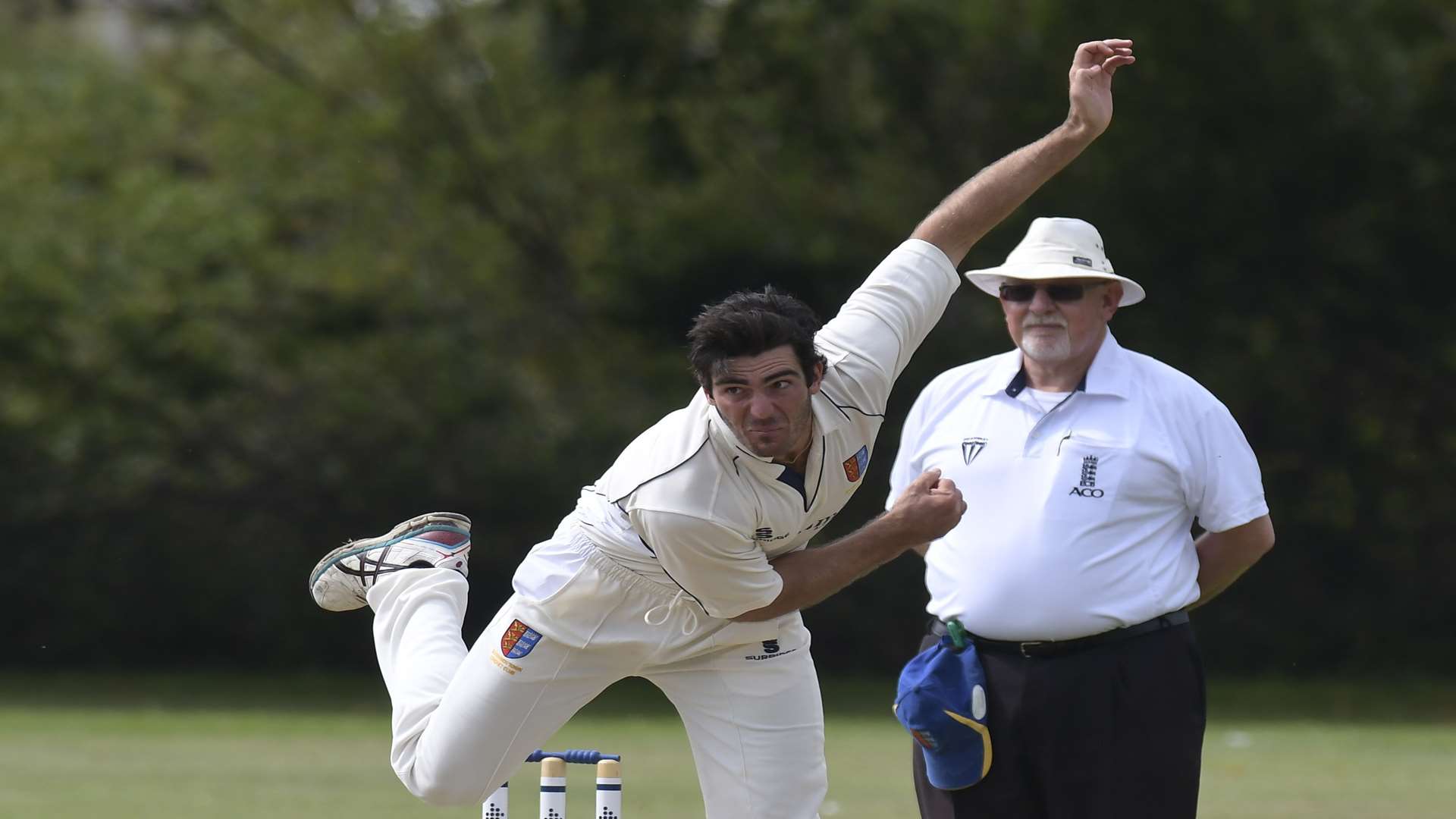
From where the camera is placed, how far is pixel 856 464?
4297 mm

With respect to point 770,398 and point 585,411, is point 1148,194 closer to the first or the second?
point 585,411

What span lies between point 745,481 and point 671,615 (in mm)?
515

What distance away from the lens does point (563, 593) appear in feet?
14.7

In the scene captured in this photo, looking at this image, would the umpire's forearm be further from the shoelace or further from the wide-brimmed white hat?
the shoelace

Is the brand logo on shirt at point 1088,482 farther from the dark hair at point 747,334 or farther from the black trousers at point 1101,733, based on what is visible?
the dark hair at point 747,334

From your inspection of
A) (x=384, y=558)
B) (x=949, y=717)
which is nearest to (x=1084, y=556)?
(x=949, y=717)

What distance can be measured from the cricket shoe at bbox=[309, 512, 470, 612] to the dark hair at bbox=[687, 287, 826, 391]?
1.33 meters

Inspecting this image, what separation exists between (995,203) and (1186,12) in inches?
424

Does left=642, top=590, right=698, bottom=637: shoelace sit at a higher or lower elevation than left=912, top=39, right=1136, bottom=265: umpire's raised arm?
lower

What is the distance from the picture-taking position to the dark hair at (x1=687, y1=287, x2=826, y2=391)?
3.97 meters

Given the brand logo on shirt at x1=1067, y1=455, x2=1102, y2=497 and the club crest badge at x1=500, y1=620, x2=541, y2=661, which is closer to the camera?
the club crest badge at x1=500, y1=620, x2=541, y2=661

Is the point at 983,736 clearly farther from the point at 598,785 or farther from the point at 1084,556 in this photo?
the point at 598,785

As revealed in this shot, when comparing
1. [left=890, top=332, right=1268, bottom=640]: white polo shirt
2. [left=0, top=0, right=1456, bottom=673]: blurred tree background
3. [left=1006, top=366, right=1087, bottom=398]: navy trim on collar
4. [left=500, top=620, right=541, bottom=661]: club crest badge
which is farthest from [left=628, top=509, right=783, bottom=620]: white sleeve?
[left=0, top=0, right=1456, bottom=673]: blurred tree background

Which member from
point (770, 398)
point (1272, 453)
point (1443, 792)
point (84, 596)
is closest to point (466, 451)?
point (84, 596)
